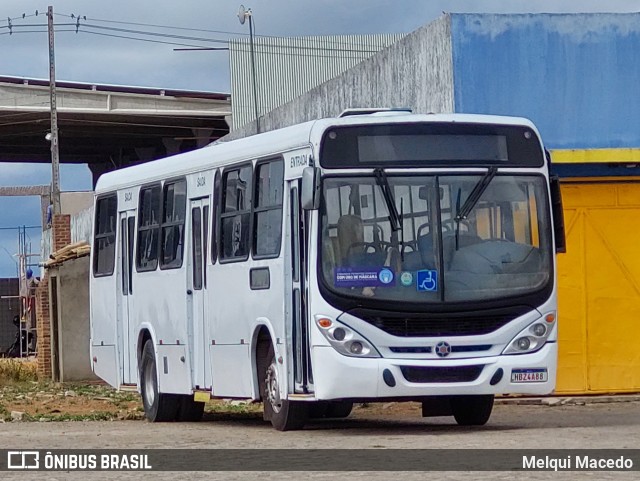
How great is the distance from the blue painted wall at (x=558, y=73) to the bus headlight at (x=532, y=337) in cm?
543

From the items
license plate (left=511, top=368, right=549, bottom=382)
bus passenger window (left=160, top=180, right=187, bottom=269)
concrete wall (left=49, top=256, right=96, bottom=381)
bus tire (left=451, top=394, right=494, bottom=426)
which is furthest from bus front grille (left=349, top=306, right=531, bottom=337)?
concrete wall (left=49, top=256, right=96, bottom=381)

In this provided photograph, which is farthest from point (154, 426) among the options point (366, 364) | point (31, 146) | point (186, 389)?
point (31, 146)

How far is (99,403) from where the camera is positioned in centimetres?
2400

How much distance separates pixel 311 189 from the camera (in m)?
14.1

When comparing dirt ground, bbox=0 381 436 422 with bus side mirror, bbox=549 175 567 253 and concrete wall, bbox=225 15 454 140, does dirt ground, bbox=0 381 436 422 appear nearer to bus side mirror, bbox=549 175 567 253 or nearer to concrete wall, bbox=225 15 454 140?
concrete wall, bbox=225 15 454 140

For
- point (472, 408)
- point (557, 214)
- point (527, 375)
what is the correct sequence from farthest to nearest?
point (472, 408), point (557, 214), point (527, 375)

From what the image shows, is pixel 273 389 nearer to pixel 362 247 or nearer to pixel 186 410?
pixel 362 247

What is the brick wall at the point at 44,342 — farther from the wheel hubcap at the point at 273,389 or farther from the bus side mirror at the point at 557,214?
the bus side mirror at the point at 557,214

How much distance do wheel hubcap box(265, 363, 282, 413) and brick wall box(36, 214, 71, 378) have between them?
758 inches

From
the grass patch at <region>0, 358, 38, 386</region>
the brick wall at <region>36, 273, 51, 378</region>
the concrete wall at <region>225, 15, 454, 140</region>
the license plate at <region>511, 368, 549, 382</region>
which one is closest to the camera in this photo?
the license plate at <region>511, 368, 549, 382</region>

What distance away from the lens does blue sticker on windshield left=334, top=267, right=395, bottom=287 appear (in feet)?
46.9

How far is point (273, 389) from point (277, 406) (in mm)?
183

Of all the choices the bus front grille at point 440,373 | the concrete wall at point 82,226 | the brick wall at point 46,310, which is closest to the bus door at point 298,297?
the bus front grille at point 440,373

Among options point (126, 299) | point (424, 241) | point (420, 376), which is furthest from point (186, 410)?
point (424, 241)
